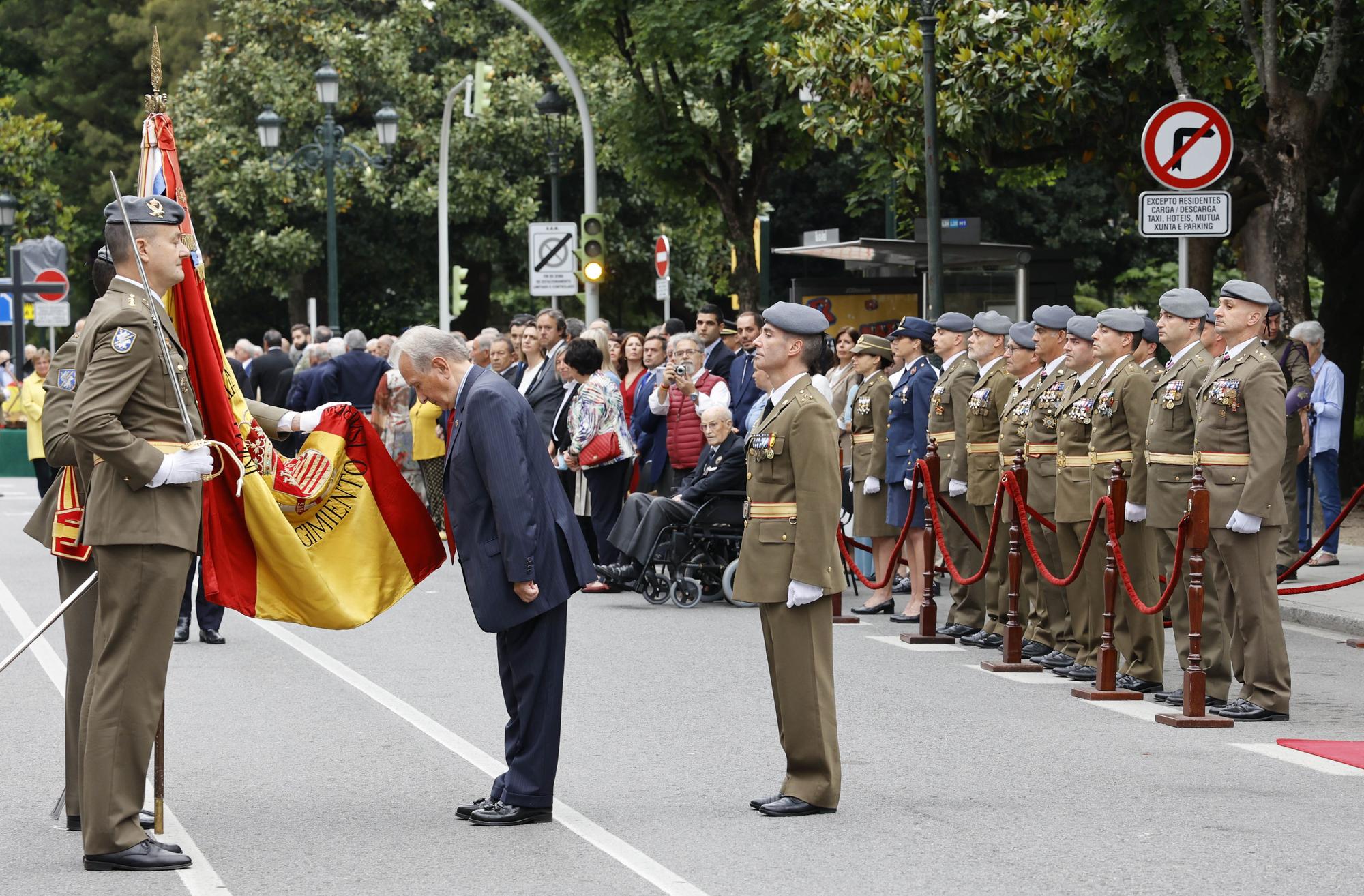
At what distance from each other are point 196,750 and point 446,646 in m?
3.45

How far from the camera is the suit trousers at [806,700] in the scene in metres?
7.22

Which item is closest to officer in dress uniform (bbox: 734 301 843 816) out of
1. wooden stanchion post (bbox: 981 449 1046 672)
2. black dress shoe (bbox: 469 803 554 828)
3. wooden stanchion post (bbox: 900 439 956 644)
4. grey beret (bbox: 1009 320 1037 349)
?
black dress shoe (bbox: 469 803 554 828)

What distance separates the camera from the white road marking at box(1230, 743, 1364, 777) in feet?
26.7

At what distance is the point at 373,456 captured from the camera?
25.2ft

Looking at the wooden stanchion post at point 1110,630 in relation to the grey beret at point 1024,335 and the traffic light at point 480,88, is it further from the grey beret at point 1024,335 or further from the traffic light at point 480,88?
the traffic light at point 480,88

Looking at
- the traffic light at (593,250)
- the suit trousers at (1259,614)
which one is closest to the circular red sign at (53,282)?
the traffic light at (593,250)

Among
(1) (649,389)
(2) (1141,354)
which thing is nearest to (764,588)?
(2) (1141,354)

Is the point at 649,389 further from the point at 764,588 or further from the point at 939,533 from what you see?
the point at 764,588

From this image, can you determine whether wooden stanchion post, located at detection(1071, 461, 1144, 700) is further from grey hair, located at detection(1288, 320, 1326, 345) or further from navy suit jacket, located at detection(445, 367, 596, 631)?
grey hair, located at detection(1288, 320, 1326, 345)

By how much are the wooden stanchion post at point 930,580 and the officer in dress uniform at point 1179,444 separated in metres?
2.30

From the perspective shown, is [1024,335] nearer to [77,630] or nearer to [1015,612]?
[1015,612]

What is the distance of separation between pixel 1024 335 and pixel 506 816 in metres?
5.55

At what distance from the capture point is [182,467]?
6.37 meters

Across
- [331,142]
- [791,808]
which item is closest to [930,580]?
[791,808]
